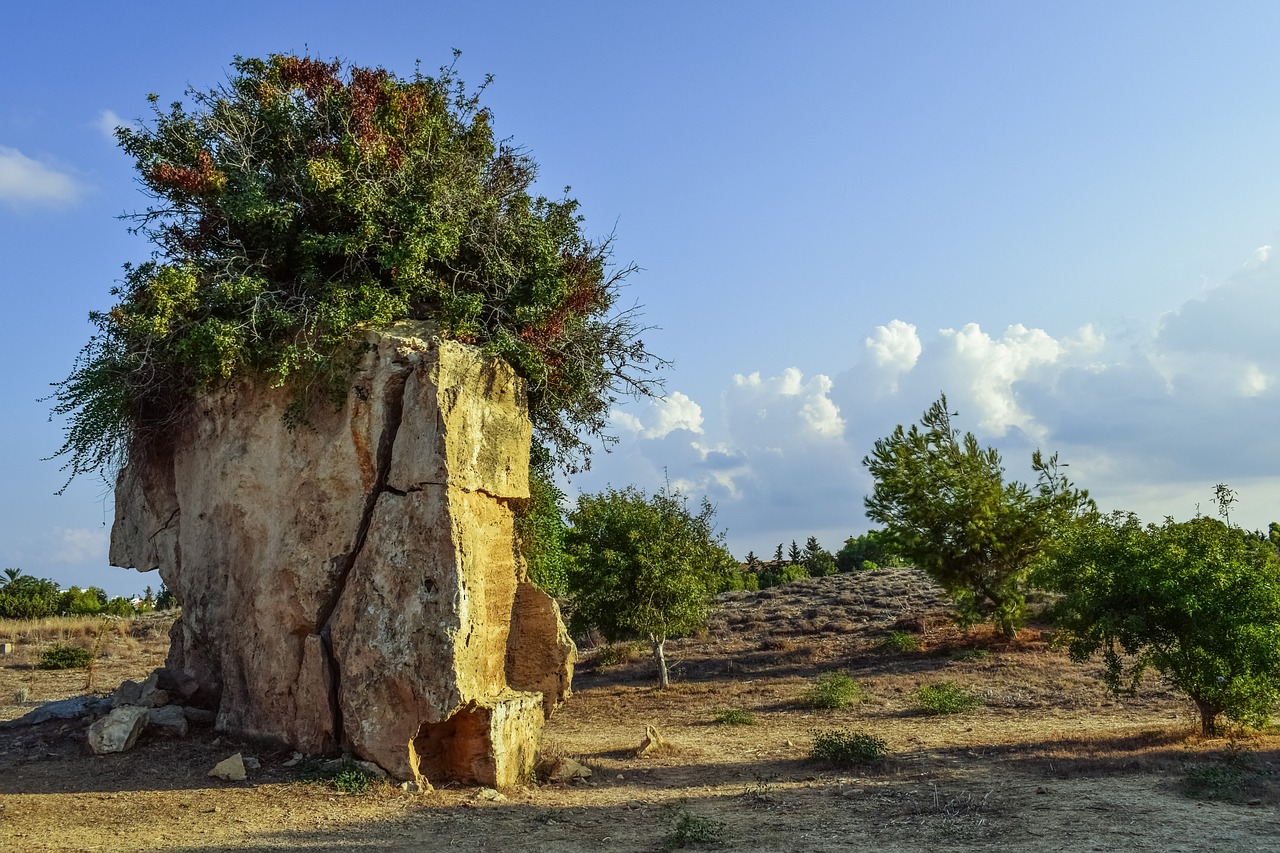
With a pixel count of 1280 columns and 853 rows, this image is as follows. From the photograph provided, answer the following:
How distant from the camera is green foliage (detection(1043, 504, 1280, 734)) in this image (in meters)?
13.1

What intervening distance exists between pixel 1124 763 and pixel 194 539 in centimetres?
1357

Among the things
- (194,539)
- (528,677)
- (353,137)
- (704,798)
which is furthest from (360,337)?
(704,798)

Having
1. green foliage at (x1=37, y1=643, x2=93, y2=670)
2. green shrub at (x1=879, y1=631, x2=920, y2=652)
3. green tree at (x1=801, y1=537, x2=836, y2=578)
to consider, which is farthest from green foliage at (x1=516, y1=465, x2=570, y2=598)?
green tree at (x1=801, y1=537, x2=836, y2=578)

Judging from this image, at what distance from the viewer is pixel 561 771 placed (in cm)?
1254

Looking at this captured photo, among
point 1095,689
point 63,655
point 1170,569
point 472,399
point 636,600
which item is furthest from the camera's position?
point 63,655

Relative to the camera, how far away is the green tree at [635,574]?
23.4 meters

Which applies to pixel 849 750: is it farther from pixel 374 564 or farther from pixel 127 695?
pixel 127 695

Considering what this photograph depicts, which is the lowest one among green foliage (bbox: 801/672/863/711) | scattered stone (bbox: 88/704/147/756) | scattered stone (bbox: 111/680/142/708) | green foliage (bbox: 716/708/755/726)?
green foliage (bbox: 716/708/755/726)

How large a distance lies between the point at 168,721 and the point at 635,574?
41.6ft

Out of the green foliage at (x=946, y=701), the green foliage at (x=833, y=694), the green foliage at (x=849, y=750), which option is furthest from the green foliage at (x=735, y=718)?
the green foliage at (x=849, y=750)

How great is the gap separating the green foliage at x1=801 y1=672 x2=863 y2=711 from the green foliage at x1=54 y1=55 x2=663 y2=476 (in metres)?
9.16

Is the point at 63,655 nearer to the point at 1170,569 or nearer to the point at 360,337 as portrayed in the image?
the point at 360,337

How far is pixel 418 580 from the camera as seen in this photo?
11445mm

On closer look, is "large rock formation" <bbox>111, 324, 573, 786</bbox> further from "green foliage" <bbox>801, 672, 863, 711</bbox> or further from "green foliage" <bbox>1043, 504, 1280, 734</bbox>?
"green foliage" <bbox>1043, 504, 1280, 734</bbox>
